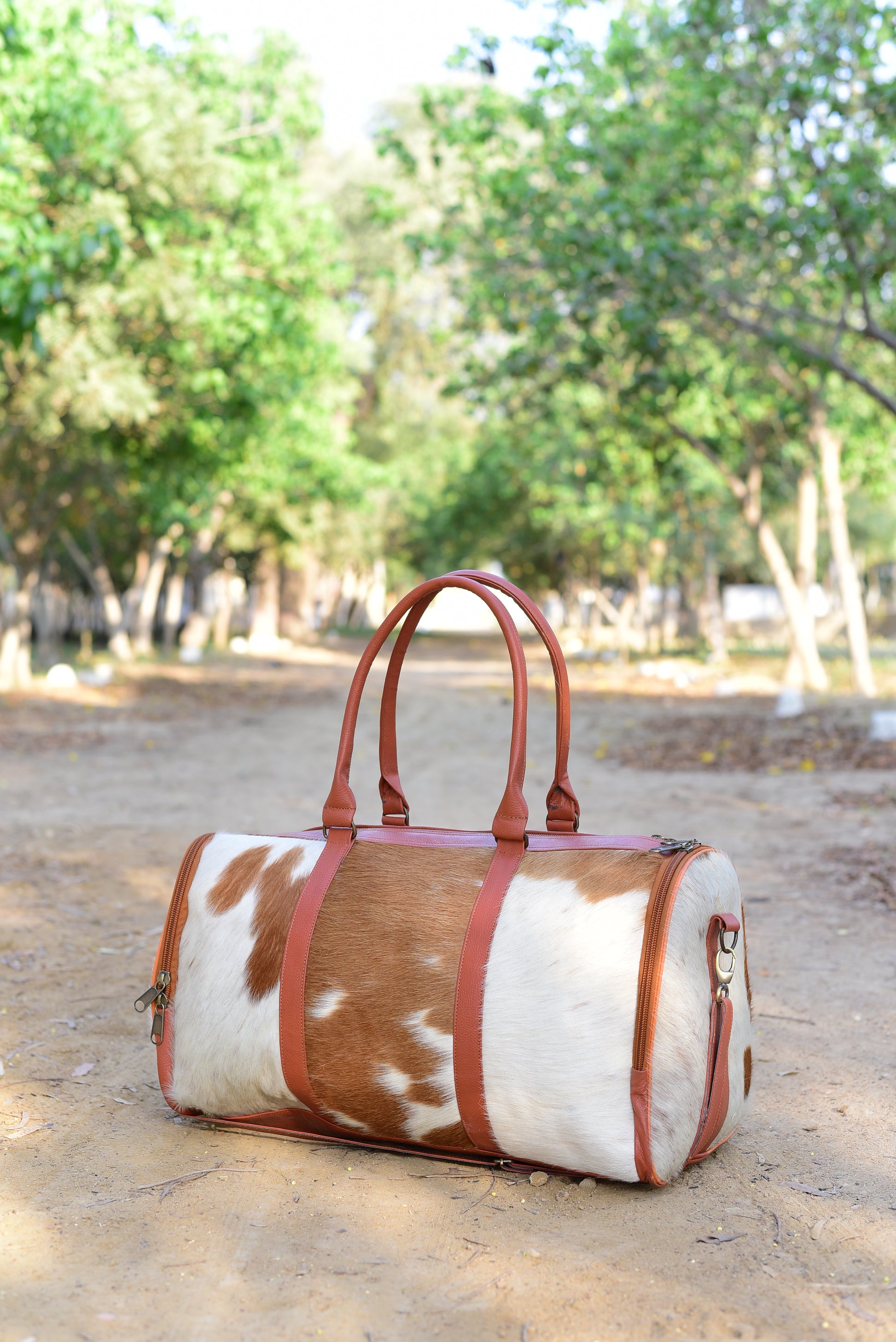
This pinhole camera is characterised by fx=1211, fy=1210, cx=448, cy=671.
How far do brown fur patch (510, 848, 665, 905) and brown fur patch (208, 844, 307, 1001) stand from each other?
57cm

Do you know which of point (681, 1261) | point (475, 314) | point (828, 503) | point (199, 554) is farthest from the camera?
point (199, 554)

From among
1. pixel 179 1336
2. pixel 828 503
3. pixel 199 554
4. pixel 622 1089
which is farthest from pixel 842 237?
pixel 199 554

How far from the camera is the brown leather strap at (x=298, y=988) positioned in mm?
2678

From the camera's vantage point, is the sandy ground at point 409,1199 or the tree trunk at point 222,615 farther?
the tree trunk at point 222,615

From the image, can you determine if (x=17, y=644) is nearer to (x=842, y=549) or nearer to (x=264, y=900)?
(x=842, y=549)

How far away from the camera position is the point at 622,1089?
245 centimetres

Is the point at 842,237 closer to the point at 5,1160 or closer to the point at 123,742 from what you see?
the point at 123,742

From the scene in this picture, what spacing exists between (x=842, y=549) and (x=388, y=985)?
605 inches

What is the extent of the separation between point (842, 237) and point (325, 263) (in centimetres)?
874

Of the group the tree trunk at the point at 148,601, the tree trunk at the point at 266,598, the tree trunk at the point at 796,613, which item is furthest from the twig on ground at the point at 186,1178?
the tree trunk at the point at 266,598

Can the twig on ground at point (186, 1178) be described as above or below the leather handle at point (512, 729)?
below

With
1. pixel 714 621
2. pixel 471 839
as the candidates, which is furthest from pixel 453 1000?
pixel 714 621

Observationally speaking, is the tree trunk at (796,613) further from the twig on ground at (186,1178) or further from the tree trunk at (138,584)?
the twig on ground at (186,1178)

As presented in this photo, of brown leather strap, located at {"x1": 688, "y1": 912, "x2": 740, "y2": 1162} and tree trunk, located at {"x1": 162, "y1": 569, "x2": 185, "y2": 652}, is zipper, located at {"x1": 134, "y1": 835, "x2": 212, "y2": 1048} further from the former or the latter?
tree trunk, located at {"x1": 162, "y1": 569, "x2": 185, "y2": 652}
